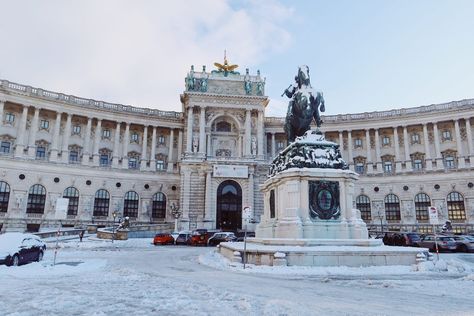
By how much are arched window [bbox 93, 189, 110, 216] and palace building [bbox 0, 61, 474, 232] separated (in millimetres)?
150

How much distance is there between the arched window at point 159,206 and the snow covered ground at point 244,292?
4289 centimetres

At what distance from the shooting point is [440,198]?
2039 inches

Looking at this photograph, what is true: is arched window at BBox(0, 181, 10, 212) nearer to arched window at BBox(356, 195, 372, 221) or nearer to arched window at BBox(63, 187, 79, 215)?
arched window at BBox(63, 187, 79, 215)

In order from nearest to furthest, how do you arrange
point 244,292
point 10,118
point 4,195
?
point 244,292 < point 4,195 < point 10,118

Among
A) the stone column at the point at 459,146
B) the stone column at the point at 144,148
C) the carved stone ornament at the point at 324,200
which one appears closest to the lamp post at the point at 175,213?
the stone column at the point at 144,148

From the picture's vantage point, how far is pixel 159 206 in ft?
185

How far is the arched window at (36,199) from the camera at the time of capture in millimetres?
48447

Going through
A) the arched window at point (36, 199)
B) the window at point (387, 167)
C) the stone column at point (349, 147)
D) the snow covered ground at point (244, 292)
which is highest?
the stone column at point (349, 147)

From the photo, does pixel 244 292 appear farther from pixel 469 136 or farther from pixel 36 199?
pixel 469 136

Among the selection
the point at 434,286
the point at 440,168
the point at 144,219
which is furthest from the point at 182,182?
Result: the point at 434,286

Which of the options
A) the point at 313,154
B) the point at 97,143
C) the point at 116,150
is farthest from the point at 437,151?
the point at 97,143

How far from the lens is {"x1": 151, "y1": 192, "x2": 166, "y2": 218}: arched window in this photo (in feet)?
183

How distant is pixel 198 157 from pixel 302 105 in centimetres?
3706

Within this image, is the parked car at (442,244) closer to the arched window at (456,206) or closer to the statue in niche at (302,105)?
the statue in niche at (302,105)
